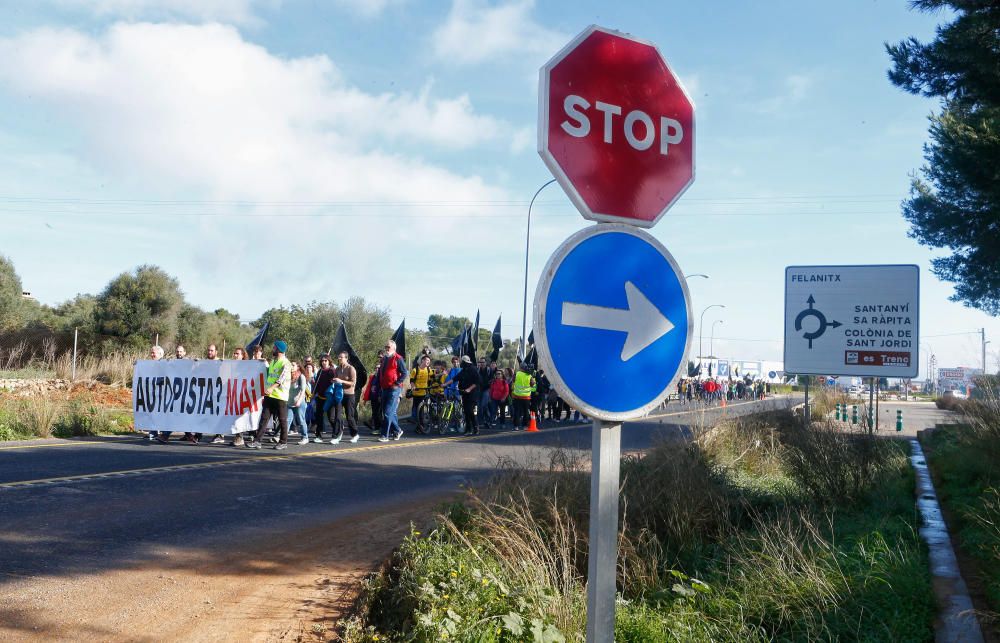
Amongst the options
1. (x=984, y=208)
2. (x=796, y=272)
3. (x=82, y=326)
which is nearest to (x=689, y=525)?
(x=796, y=272)

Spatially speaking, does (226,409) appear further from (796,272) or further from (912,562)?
(912,562)

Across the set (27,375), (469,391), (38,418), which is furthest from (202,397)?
(27,375)

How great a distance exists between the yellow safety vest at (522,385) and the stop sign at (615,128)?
2040 cm

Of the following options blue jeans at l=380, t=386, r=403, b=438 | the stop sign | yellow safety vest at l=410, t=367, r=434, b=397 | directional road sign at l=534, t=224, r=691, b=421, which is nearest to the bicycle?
yellow safety vest at l=410, t=367, r=434, b=397

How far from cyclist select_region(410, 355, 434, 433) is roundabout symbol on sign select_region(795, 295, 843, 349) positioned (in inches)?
386

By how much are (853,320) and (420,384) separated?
35.2 feet

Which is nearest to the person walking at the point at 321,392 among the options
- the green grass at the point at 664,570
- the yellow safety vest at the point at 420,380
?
the yellow safety vest at the point at 420,380

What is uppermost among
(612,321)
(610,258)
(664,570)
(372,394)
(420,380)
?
(610,258)

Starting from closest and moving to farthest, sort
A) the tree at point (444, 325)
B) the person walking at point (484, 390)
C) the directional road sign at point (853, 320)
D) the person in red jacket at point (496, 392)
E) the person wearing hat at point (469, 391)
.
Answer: the directional road sign at point (853, 320) → the person wearing hat at point (469, 391) → the person walking at point (484, 390) → the person in red jacket at point (496, 392) → the tree at point (444, 325)

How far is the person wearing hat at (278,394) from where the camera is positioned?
49.5 ft

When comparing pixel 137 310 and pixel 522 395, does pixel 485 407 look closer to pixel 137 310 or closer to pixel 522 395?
pixel 522 395

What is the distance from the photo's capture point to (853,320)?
10.8 meters

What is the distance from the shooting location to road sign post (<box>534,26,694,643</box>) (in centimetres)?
236

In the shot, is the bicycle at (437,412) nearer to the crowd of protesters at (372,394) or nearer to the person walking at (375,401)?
the crowd of protesters at (372,394)
